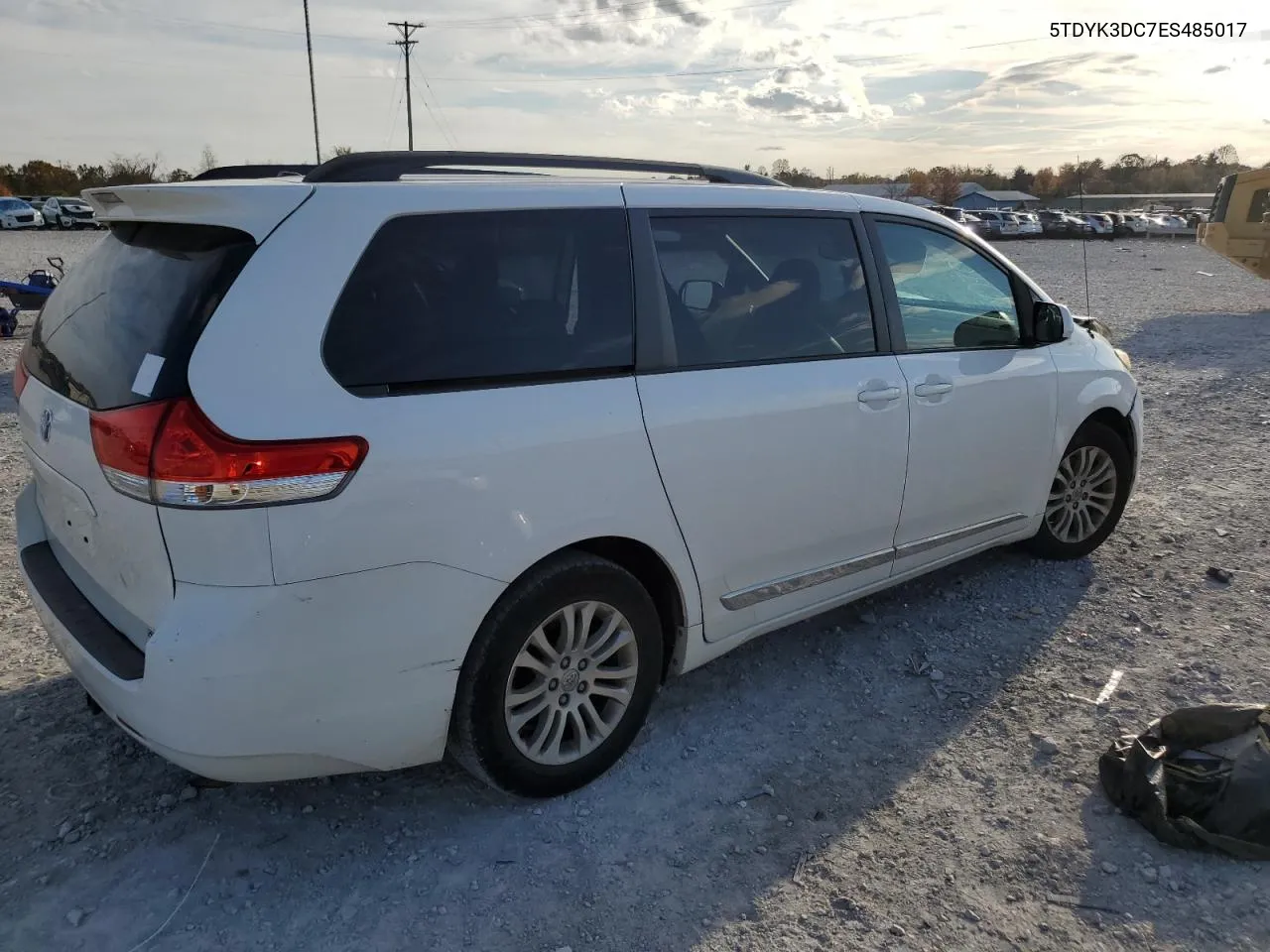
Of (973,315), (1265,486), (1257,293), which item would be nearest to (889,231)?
(973,315)

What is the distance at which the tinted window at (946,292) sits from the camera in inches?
153

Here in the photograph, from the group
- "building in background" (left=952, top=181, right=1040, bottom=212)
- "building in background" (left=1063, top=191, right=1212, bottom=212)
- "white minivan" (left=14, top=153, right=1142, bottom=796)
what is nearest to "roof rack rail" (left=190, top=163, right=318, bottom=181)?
"white minivan" (left=14, top=153, right=1142, bottom=796)

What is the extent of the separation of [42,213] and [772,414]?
148 feet

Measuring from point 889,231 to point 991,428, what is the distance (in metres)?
0.96

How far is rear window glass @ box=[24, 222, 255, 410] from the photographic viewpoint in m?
2.34

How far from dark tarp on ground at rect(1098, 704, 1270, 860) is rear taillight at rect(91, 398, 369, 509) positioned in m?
2.52

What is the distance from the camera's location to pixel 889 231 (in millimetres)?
3891

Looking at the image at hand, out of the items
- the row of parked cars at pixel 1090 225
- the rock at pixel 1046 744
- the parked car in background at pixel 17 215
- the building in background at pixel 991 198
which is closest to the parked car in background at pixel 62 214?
the parked car in background at pixel 17 215

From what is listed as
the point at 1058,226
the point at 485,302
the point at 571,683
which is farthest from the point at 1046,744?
the point at 1058,226

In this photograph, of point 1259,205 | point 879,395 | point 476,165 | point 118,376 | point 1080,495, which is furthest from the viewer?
point 1259,205

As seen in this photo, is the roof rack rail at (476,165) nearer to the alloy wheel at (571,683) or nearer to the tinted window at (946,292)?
the tinted window at (946,292)

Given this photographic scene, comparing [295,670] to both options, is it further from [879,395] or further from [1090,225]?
[1090,225]

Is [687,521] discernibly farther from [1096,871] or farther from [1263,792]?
[1263,792]

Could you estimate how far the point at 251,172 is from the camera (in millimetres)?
3246
